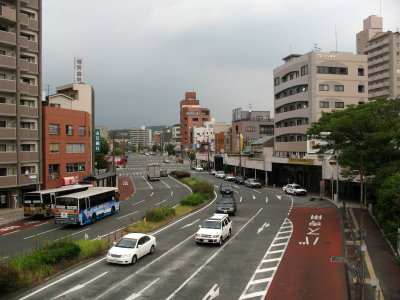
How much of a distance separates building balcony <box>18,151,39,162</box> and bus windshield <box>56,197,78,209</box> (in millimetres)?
16322

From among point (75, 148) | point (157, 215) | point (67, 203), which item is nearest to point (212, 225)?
point (157, 215)

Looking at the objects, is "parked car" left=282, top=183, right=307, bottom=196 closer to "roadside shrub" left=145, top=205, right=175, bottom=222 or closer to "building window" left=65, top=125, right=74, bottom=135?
"roadside shrub" left=145, top=205, right=175, bottom=222

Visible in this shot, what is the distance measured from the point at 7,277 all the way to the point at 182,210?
1039 inches

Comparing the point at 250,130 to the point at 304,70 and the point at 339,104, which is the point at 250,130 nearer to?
the point at 304,70

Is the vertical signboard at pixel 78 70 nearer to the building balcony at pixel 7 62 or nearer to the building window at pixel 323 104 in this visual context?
the building balcony at pixel 7 62

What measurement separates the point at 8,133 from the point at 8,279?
3352cm

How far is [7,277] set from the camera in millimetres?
17938

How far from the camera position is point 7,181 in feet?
155

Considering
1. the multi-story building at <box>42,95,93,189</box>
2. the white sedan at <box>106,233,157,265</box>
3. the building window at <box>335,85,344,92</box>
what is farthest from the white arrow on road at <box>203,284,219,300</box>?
the building window at <box>335,85,344,92</box>

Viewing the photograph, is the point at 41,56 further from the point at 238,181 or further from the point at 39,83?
the point at 238,181

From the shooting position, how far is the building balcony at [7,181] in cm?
4678

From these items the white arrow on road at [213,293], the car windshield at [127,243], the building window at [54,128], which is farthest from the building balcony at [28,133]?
the white arrow on road at [213,293]

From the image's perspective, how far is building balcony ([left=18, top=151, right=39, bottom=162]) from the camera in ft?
161

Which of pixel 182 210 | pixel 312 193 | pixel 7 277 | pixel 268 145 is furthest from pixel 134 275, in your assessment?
pixel 268 145
